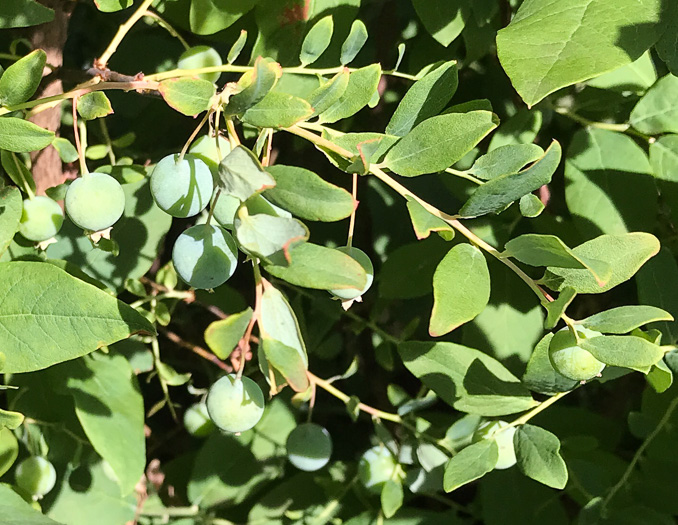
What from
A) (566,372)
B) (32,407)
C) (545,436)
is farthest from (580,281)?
(32,407)

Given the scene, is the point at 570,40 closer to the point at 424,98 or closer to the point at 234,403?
the point at 424,98

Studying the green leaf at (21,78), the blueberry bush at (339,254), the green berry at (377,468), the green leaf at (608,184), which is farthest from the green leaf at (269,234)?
the green berry at (377,468)

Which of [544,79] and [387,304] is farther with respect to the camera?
[387,304]

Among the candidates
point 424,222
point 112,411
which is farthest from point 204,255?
point 112,411

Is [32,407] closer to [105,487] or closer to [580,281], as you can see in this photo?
[105,487]

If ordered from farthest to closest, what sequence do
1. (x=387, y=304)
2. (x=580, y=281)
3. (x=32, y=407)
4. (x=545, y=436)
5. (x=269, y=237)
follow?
(x=387, y=304), (x=32, y=407), (x=545, y=436), (x=580, y=281), (x=269, y=237)

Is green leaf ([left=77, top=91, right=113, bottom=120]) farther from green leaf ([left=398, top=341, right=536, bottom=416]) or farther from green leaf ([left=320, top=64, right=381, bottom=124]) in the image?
green leaf ([left=398, top=341, right=536, bottom=416])
